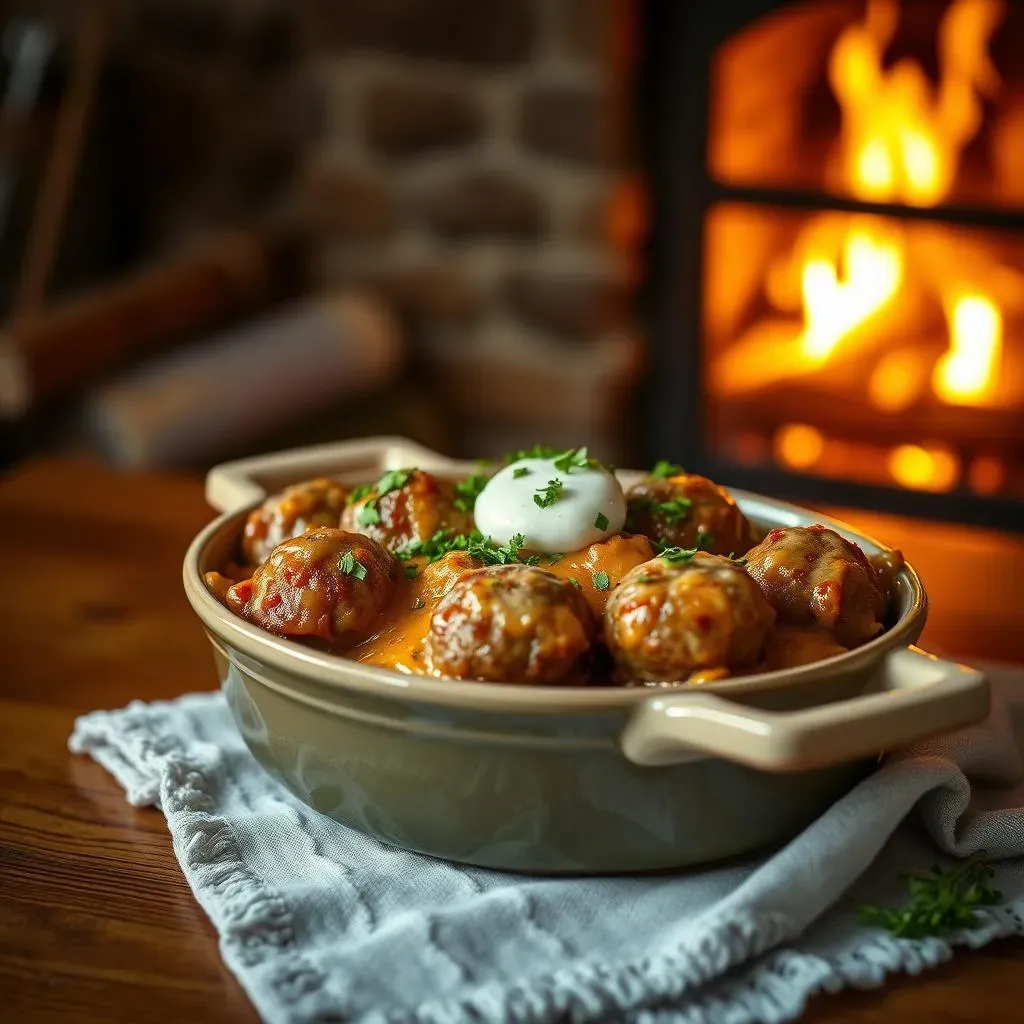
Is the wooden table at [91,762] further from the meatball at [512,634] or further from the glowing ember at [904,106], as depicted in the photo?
the glowing ember at [904,106]

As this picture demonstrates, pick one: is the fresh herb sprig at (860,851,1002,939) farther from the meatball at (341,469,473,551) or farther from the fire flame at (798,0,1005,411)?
the fire flame at (798,0,1005,411)

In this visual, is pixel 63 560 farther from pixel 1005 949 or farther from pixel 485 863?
pixel 1005 949

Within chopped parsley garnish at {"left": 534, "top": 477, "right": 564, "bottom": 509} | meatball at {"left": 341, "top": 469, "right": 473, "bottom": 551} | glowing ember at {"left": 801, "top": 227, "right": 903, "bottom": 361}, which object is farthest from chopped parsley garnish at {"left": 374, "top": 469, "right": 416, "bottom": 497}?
glowing ember at {"left": 801, "top": 227, "right": 903, "bottom": 361}

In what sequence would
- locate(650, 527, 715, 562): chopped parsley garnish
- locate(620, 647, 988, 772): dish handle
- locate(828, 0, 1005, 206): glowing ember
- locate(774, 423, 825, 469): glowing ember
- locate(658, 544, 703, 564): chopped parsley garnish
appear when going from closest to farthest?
locate(620, 647, 988, 772): dish handle < locate(658, 544, 703, 564): chopped parsley garnish < locate(650, 527, 715, 562): chopped parsley garnish < locate(828, 0, 1005, 206): glowing ember < locate(774, 423, 825, 469): glowing ember

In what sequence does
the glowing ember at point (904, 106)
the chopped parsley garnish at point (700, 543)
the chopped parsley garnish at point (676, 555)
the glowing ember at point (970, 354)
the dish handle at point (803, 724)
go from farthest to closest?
the glowing ember at point (970, 354), the glowing ember at point (904, 106), the chopped parsley garnish at point (700, 543), the chopped parsley garnish at point (676, 555), the dish handle at point (803, 724)

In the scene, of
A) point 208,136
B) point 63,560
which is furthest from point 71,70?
point 63,560

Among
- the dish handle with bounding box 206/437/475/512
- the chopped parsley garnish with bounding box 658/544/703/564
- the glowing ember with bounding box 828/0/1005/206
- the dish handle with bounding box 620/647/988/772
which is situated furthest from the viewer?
the glowing ember with bounding box 828/0/1005/206

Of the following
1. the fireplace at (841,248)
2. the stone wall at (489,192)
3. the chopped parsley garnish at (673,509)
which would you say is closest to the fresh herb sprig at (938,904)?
the chopped parsley garnish at (673,509)
